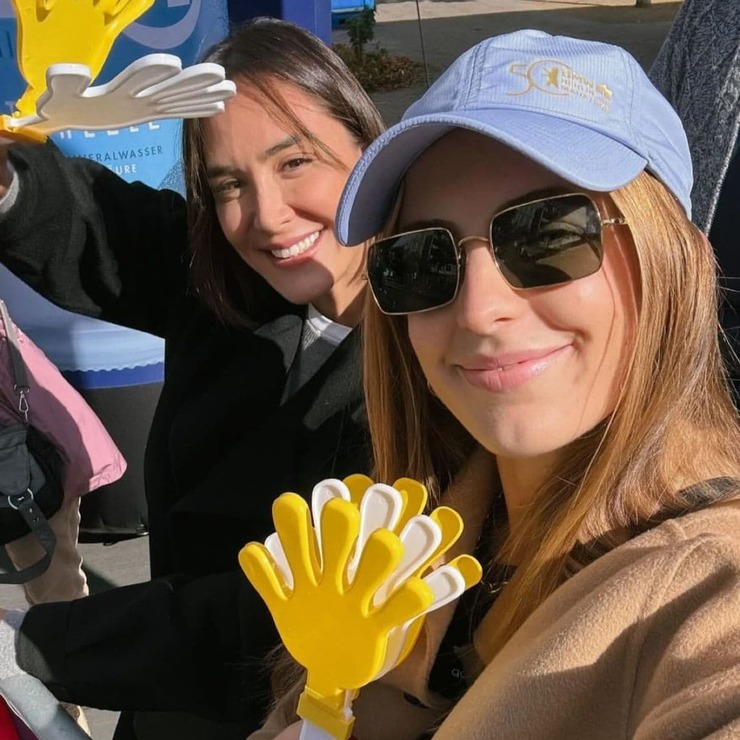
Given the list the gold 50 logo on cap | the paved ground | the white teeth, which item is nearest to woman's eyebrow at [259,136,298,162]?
the white teeth

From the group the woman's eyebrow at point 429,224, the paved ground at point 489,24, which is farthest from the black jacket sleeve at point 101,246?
the paved ground at point 489,24

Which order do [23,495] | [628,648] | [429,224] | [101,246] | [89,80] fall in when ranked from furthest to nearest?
[23,495] → [101,246] → [89,80] → [429,224] → [628,648]

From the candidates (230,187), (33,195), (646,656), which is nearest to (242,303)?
(230,187)

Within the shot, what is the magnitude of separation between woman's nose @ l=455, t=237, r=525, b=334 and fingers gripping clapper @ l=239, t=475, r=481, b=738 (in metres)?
0.18

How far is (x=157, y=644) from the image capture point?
115cm

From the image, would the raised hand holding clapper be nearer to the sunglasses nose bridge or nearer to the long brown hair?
the long brown hair

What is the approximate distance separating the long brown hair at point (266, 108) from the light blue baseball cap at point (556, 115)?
57 centimetres

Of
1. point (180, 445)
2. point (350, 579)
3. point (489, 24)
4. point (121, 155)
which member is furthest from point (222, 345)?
point (489, 24)

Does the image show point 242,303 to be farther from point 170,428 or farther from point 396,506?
point 396,506

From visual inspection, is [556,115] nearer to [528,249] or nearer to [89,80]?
[528,249]

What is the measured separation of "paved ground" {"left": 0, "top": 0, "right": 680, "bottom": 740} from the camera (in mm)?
10172

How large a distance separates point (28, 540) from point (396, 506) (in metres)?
1.66

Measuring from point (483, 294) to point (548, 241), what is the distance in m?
0.08

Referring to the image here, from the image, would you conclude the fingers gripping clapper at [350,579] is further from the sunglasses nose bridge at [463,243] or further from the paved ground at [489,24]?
the paved ground at [489,24]
